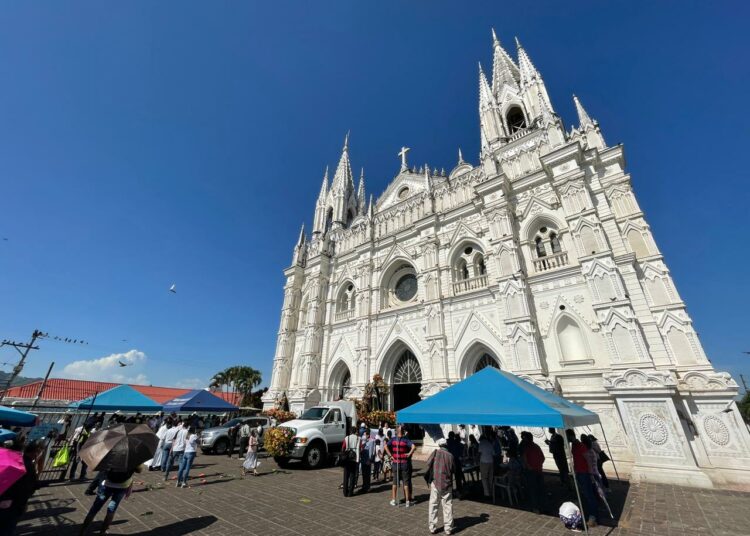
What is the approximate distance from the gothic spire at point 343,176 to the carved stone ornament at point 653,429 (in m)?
27.5

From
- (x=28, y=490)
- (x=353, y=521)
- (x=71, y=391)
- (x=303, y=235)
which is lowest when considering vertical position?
(x=353, y=521)

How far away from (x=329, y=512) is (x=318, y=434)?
5.37m

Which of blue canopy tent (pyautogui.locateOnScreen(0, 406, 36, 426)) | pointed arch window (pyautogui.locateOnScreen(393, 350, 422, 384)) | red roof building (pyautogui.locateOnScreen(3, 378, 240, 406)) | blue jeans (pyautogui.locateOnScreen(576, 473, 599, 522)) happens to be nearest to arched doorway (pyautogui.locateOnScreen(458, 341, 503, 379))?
pointed arch window (pyautogui.locateOnScreen(393, 350, 422, 384))

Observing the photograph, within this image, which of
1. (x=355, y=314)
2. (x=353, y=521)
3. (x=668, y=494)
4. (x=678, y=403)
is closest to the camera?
(x=353, y=521)

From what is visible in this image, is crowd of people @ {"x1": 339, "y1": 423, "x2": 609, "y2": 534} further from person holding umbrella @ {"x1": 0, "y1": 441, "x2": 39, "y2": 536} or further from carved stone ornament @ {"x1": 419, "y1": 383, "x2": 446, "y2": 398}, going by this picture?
person holding umbrella @ {"x1": 0, "y1": 441, "x2": 39, "y2": 536}

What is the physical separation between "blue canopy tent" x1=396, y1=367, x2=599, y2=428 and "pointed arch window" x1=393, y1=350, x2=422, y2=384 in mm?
10113

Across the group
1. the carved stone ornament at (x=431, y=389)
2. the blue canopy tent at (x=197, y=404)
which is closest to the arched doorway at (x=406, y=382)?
the carved stone ornament at (x=431, y=389)

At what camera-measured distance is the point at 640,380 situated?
10102mm

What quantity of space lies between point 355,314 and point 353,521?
16229 mm

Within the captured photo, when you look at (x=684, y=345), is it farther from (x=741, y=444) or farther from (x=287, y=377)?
(x=287, y=377)

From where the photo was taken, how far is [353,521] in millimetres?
6090

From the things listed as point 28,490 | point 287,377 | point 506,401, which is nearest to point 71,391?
point 287,377

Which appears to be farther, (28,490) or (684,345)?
(684,345)

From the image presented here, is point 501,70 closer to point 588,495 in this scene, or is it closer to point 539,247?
point 539,247
